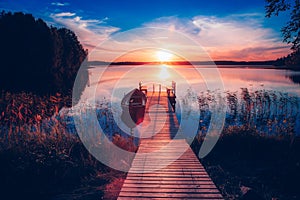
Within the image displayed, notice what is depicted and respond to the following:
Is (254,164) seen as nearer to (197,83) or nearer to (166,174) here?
(166,174)

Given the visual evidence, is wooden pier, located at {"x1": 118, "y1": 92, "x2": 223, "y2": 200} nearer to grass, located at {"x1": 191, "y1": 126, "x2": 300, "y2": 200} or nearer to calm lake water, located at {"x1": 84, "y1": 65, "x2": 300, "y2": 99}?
grass, located at {"x1": 191, "y1": 126, "x2": 300, "y2": 200}

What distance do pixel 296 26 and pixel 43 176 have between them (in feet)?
31.7

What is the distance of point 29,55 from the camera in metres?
35.6

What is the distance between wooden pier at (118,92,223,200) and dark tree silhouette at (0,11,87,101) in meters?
23.9

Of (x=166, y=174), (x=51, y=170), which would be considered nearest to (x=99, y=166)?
(x=51, y=170)

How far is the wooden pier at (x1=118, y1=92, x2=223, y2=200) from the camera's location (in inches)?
211

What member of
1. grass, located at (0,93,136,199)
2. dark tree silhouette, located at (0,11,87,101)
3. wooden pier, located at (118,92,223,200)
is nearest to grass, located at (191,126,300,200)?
wooden pier, located at (118,92,223,200)

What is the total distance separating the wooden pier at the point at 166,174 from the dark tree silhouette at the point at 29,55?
23.9m

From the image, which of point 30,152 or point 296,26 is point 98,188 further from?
point 296,26

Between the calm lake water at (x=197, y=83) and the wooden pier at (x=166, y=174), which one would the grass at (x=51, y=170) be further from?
the calm lake water at (x=197, y=83)

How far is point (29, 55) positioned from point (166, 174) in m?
35.5

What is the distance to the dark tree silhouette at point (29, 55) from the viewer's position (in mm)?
31688

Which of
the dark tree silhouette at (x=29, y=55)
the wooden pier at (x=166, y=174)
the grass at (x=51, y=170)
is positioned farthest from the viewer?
the dark tree silhouette at (x=29, y=55)

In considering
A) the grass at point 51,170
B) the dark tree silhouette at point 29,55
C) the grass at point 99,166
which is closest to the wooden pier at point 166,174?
the grass at point 99,166
